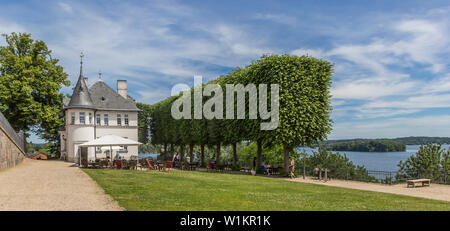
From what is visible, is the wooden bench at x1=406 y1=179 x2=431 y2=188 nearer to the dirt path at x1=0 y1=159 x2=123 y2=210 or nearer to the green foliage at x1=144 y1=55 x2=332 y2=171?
the green foliage at x1=144 y1=55 x2=332 y2=171

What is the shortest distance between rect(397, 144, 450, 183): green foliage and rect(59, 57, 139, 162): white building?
32.3 m

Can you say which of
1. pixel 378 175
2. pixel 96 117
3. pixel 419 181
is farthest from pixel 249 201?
pixel 96 117

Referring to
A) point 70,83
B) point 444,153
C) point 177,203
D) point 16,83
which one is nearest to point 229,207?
point 177,203

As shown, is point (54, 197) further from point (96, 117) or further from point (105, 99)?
point (105, 99)

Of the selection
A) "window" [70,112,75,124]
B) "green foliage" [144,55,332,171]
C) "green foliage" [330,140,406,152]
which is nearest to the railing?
"green foliage" [144,55,332,171]

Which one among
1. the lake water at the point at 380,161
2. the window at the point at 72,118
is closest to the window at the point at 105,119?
the window at the point at 72,118

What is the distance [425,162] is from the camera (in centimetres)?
2438

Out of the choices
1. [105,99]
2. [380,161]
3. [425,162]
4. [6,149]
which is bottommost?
[380,161]

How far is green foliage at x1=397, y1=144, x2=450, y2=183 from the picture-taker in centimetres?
2251

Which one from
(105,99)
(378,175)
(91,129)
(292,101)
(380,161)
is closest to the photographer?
(378,175)

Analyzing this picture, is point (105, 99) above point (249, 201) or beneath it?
above

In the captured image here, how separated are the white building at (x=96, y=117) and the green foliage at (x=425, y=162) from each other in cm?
3229

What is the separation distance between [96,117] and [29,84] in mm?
8736
